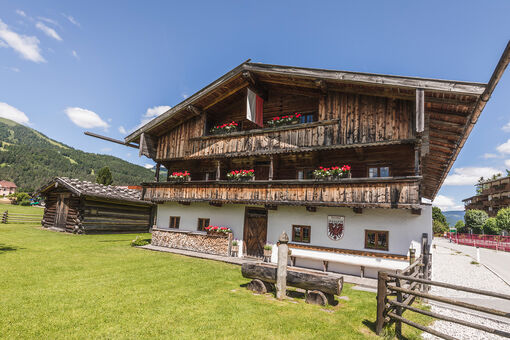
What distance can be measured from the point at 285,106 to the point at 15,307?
50.9ft

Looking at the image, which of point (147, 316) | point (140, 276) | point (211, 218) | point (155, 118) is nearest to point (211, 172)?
point (211, 218)

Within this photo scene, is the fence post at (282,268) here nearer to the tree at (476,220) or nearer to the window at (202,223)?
the window at (202,223)

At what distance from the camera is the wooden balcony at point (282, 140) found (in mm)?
13758

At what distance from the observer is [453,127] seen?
13391 mm

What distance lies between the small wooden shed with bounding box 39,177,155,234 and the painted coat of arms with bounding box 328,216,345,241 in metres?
18.4

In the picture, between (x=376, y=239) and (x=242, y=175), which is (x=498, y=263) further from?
(x=242, y=175)

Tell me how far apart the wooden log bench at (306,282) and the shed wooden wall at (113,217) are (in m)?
19.2

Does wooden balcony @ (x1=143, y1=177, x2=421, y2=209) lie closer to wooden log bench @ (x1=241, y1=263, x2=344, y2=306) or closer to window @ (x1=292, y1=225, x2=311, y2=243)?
window @ (x1=292, y1=225, x2=311, y2=243)

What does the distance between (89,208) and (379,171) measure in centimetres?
2247

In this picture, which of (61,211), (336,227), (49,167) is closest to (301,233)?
(336,227)

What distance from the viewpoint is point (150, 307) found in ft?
23.9

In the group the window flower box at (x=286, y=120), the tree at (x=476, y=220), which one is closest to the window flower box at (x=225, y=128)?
the window flower box at (x=286, y=120)

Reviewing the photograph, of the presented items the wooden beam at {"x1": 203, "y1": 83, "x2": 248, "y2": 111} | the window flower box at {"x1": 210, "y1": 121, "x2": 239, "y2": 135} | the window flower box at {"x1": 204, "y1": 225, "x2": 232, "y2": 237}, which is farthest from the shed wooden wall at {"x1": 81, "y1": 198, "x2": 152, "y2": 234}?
the wooden beam at {"x1": 203, "y1": 83, "x2": 248, "y2": 111}

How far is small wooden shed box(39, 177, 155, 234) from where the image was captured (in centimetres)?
2294
